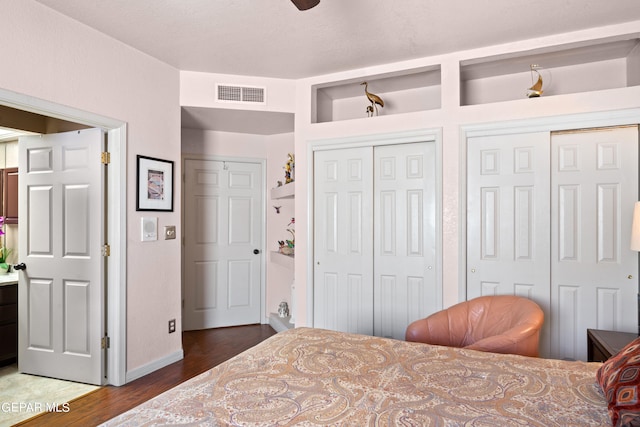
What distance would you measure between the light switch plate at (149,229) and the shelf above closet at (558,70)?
2871mm

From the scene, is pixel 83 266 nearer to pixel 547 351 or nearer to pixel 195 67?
pixel 195 67

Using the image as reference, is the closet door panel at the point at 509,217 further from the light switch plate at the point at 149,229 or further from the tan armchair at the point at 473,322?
the light switch plate at the point at 149,229

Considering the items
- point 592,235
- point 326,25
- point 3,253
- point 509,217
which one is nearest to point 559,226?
point 592,235

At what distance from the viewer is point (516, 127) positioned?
9.57ft

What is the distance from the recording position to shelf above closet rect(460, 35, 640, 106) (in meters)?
2.83

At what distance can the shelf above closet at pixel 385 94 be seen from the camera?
345cm

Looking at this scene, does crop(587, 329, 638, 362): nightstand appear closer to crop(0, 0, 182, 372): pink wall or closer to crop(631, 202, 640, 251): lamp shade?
crop(631, 202, 640, 251): lamp shade

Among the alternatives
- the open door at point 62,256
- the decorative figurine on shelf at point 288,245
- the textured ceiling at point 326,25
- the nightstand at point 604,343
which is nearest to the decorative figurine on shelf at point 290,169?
the decorative figurine on shelf at point 288,245

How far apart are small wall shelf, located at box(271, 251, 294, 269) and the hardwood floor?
2.68 feet

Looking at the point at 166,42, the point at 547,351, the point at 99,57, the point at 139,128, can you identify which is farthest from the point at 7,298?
the point at 547,351

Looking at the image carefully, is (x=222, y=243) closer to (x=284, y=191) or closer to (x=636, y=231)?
(x=284, y=191)

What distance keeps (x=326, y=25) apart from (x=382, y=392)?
237 centimetres

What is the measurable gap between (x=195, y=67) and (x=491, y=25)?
8.01 ft

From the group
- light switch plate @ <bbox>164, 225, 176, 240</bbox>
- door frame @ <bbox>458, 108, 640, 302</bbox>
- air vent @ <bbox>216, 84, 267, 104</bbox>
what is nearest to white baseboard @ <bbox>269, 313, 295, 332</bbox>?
light switch plate @ <bbox>164, 225, 176, 240</bbox>
